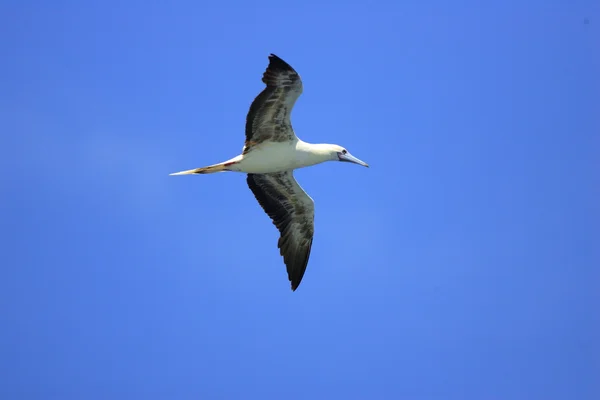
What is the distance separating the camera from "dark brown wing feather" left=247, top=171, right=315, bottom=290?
16.6 m

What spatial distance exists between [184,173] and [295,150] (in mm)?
2098

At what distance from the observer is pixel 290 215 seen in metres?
16.9

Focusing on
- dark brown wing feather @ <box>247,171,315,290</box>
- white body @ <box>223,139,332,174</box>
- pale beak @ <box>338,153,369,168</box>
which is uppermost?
pale beak @ <box>338,153,369,168</box>

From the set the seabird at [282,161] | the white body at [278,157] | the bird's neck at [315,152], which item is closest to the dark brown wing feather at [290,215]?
the seabird at [282,161]

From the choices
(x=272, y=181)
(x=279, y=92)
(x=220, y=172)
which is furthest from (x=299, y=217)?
(x=279, y=92)

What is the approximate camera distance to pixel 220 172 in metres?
15.9

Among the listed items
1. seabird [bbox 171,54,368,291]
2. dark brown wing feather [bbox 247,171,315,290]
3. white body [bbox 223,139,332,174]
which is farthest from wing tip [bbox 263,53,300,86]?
dark brown wing feather [bbox 247,171,315,290]

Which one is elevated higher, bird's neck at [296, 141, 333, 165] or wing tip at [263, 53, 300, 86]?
wing tip at [263, 53, 300, 86]

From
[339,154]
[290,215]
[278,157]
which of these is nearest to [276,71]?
[278,157]

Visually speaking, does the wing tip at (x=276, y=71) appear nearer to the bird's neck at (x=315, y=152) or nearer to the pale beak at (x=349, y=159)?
the bird's neck at (x=315, y=152)

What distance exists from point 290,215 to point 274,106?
2774mm

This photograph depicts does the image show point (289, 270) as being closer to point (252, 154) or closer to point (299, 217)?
point (299, 217)

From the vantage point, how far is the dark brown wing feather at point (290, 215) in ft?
54.5

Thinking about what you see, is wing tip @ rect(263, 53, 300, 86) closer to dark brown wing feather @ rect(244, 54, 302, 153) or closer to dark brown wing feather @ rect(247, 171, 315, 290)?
dark brown wing feather @ rect(244, 54, 302, 153)
